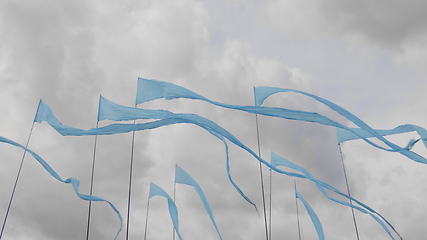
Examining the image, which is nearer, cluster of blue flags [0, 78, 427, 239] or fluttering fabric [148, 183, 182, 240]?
cluster of blue flags [0, 78, 427, 239]

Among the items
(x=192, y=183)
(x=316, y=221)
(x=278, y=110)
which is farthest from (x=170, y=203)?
(x=278, y=110)

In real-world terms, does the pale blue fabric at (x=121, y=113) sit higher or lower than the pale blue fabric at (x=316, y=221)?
higher

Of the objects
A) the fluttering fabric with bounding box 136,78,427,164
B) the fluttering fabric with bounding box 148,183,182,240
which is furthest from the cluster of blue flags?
the fluttering fabric with bounding box 148,183,182,240

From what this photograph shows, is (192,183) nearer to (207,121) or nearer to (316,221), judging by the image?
(316,221)

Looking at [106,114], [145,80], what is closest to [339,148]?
[145,80]

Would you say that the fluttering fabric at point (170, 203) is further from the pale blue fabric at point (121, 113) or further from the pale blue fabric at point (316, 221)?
the pale blue fabric at point (121, 113)

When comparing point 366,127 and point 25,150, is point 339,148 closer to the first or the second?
point 366,127

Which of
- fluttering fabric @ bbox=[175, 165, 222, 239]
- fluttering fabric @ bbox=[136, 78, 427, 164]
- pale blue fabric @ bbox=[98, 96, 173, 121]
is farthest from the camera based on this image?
fluttering fabric @ bbox=[175, 165, 222, 239]

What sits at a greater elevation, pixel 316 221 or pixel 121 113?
pixel 121 113

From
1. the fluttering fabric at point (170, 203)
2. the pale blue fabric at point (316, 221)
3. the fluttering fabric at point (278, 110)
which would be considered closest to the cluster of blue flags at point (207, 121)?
the fluttering fabric at point (278, 110)

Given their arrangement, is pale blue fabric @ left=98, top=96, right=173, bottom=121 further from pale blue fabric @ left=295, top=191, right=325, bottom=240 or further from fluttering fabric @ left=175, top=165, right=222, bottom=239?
pale blue fabric @ left=295, top=191, right=325, bottom=240

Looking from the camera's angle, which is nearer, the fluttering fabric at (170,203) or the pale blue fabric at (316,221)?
the pale blue fabric at (316,221)

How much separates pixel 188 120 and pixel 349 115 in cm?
844

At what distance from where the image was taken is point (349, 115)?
68.7 ft
